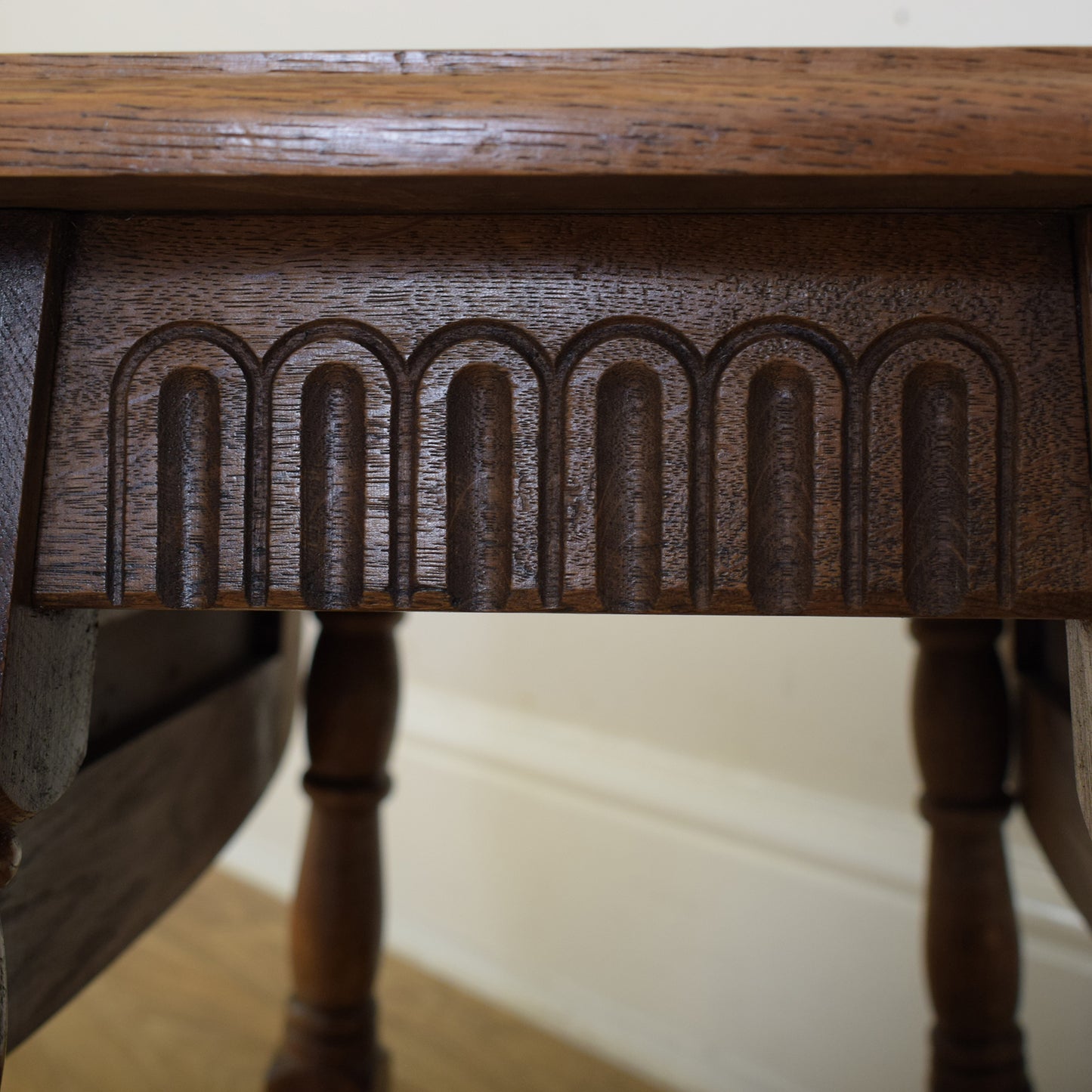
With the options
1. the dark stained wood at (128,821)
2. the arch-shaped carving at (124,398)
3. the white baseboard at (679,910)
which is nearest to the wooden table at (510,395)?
→ the arch-shaped carving at (124,398)

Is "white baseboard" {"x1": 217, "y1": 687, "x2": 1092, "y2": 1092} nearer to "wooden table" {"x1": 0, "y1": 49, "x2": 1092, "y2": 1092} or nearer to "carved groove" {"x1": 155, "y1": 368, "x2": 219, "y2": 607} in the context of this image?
"wooden table" {"x1": 0, "y1": 49, "x2": 1092, "y2": 1092}

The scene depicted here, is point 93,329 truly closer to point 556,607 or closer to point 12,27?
point 556,607

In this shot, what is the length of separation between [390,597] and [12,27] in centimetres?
174

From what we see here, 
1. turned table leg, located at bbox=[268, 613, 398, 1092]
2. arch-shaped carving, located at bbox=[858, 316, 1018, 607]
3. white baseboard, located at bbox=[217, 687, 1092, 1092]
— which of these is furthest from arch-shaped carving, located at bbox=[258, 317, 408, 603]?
white baseboard, located at bbox=[217, 687, 1092, 1092]

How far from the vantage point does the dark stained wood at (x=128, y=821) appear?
458mm

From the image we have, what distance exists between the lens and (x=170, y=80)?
0.91 ft

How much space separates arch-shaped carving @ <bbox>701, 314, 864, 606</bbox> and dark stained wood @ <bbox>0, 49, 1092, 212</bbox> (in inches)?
1.4

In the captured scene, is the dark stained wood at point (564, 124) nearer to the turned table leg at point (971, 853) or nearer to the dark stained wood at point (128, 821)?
the dark stained wood at point (128, 821)

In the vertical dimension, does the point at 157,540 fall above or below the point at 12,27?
below

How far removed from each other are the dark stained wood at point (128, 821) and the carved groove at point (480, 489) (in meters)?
0.26

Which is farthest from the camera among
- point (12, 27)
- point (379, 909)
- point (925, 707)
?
point (12, 27)

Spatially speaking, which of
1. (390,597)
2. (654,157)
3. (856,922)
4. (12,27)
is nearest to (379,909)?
(856,922)

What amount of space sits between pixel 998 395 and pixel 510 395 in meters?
0.14

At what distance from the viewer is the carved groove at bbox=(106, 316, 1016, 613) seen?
29 cm
